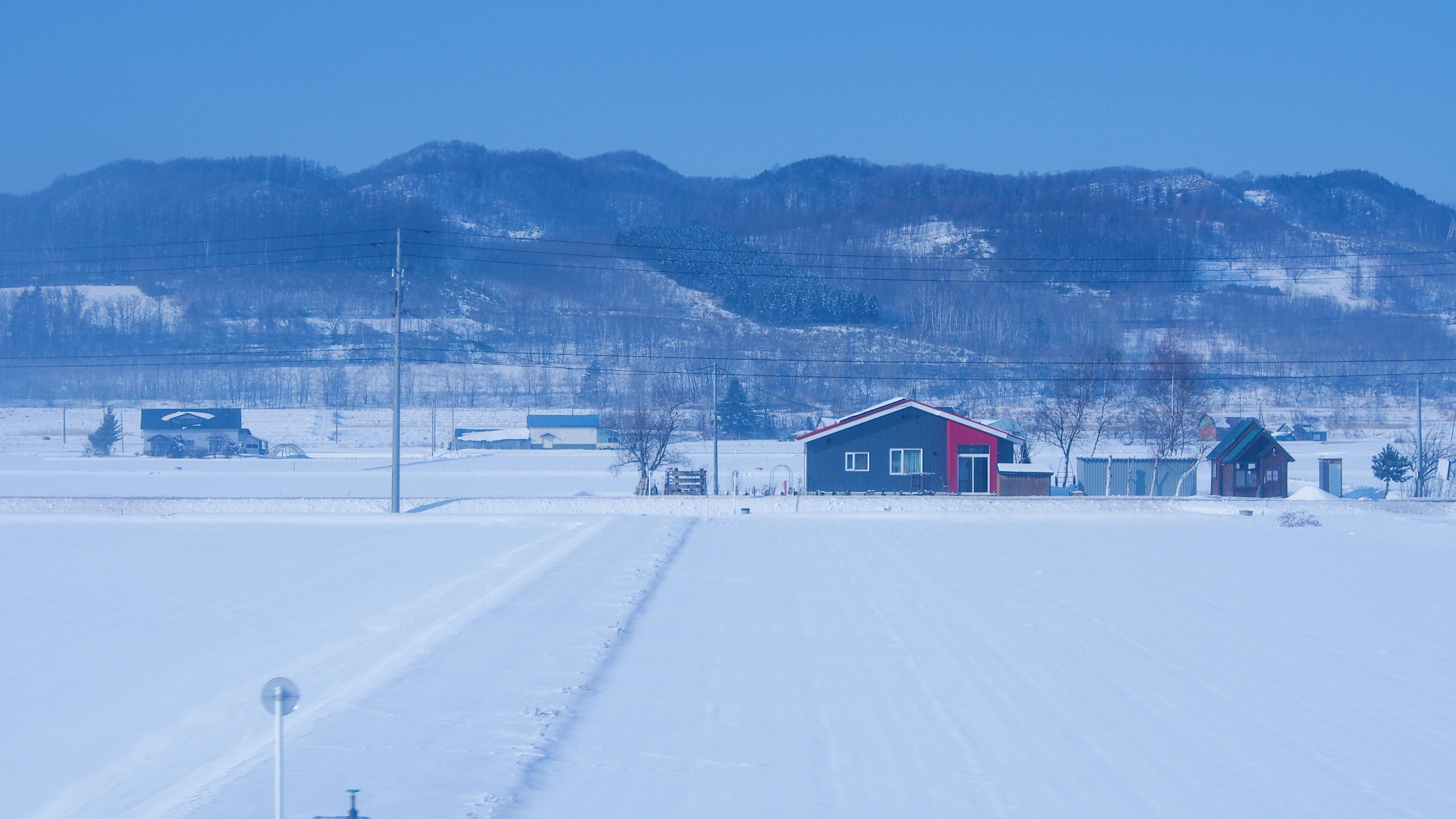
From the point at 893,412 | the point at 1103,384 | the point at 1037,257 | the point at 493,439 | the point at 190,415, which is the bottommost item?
the point at 493,439

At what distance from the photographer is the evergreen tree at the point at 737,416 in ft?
250

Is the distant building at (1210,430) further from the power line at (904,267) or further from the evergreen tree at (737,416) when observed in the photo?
the evergreen tree at (737,416)

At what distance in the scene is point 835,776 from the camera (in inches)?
261

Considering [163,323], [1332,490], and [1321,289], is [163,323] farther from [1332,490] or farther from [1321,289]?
[1321,289]

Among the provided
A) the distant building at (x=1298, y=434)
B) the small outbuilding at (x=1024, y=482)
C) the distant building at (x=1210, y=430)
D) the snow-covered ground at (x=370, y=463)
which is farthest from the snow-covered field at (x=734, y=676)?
the distant building at (x=1298, y=434)

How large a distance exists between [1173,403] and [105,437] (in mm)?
66394

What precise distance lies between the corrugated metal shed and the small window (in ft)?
21.8

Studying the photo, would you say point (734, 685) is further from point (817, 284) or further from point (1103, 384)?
point (817, 284)

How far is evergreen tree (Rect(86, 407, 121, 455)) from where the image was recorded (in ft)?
219

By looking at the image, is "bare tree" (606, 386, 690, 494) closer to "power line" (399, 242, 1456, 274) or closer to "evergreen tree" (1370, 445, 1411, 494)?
"power line" (399, 242, 1456, 274)

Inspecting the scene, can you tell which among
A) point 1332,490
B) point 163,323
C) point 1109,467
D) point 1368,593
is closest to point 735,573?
Result: point 1368,593

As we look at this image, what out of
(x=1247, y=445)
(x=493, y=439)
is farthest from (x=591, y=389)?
(x=1247, y=445)

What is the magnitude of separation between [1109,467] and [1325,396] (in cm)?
6473

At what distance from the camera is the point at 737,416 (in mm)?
76375
